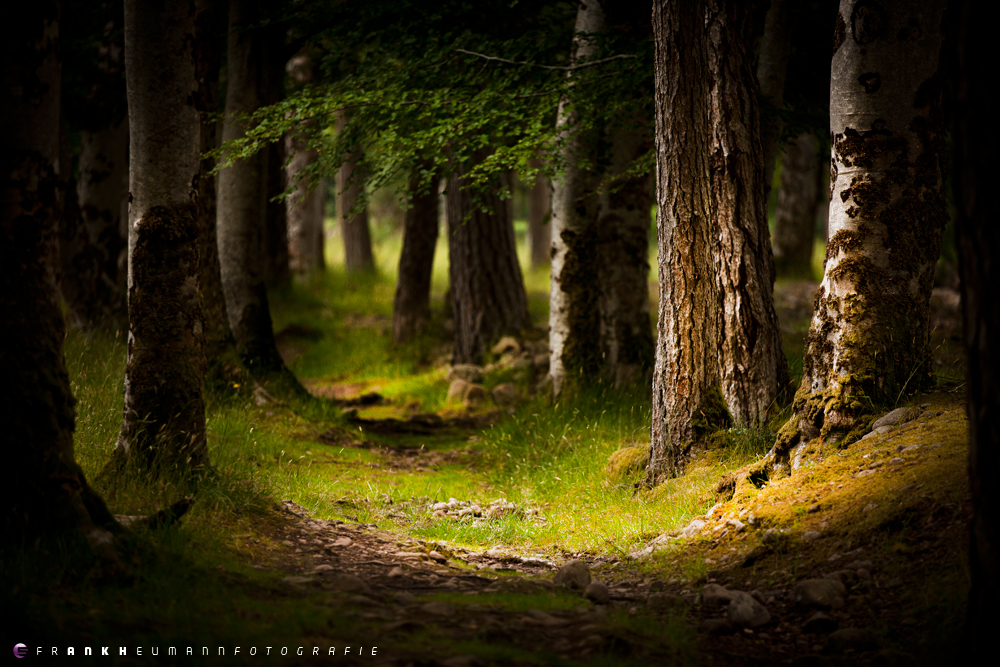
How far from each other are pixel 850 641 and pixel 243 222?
7712 mm

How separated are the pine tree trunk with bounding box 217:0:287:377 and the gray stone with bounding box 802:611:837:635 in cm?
669

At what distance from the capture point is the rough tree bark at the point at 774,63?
638 centimetres

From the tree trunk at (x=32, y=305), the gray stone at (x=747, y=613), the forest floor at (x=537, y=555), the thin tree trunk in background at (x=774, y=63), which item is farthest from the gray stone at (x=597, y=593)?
the thin tree trunk in background at (x=774, y=63)

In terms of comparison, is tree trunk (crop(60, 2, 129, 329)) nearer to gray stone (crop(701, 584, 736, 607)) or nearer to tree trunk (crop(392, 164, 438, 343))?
tree trunk (crop(392, 164, 438, 343))

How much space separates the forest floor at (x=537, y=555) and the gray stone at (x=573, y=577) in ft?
0.05

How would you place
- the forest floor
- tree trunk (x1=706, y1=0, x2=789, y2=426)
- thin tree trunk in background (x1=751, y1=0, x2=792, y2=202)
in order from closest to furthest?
1. the forest floor
2. tree trunk (x1=706, y1=0, x2=789, y2=426)
3. thin tree trunk in background (x1=751, y1=0, x2=792, y2=202)

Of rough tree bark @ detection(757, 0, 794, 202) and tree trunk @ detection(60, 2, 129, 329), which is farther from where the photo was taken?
tree trunk @ detection(60, 2, 129, 329)

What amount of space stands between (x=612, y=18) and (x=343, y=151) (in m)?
2.97

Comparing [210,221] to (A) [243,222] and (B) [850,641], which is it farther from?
(B) [850,641]

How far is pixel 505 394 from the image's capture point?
10.2 metres

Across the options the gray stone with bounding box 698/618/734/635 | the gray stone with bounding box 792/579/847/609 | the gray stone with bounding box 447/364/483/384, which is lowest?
the gray stone with bounding box 698/618/734/635

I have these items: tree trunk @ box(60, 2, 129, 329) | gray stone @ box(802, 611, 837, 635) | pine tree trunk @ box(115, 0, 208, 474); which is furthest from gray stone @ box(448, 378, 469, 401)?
gray stone @ box(802, 611, 837, 635)

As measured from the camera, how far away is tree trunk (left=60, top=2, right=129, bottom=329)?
10148mm

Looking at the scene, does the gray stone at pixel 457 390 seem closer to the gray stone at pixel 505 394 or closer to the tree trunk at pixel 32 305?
the gray stone at pixel 505 394
